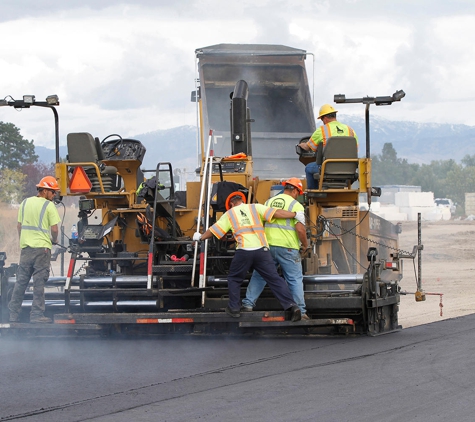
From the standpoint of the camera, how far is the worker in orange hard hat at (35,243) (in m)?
10.1

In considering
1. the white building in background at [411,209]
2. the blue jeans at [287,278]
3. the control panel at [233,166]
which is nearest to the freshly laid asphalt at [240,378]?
the blue jeans at [287,278]

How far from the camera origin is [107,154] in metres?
11.5

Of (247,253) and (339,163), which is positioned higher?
(339,163)

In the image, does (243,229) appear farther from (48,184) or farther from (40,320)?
(40,320)

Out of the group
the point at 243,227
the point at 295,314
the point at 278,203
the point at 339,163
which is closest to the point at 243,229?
the point at 243,227

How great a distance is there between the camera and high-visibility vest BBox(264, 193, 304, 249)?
390 inches

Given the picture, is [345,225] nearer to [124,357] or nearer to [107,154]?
[107,154]

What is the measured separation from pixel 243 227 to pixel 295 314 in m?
1.10

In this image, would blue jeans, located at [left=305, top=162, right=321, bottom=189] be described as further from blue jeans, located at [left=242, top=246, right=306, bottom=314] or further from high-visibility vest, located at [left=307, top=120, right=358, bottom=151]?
blue jeans, located at [left=242, top=246, right=306, bottom=314]

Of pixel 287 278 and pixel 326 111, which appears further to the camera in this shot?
pixel 326 111

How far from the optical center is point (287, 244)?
9.91 meters

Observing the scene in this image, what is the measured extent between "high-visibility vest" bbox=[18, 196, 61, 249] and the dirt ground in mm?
5321

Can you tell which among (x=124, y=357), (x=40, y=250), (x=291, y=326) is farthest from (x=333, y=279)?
(x=40, y=250)

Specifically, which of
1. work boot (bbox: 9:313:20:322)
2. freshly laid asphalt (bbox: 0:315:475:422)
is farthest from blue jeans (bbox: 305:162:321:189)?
work boot (bbox: 9:313:20:322)
